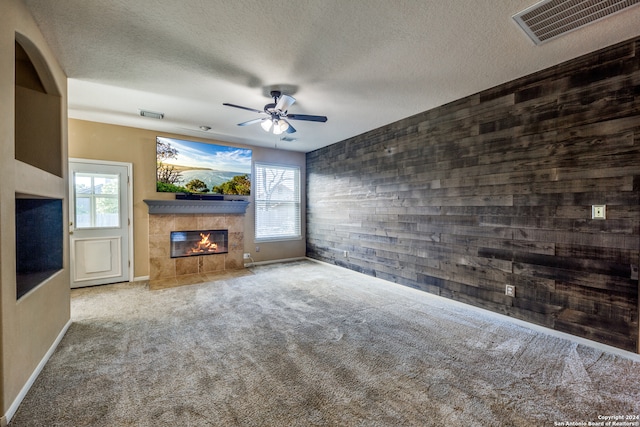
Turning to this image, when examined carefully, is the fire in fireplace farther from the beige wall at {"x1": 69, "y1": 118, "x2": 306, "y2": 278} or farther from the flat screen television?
the flat screen television

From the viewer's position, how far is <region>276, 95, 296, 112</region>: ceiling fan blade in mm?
2922

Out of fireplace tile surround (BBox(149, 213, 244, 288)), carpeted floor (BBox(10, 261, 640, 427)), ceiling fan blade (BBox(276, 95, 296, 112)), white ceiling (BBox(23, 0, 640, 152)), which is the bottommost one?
carpeted floor (BBox(10, 261, 640, 427))

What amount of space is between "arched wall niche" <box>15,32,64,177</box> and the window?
3459mm

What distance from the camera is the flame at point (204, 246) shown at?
510 centimetres

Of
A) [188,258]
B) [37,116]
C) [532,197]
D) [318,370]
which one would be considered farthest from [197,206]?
[532,197]

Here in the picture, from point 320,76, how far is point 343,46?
0.55 m

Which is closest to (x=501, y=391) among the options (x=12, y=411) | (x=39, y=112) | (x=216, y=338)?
(x=216, y=338)

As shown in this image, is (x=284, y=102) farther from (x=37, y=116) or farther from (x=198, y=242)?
(x=198, y=242)

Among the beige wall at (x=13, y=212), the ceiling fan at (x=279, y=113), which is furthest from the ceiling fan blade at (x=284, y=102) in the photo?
the beige wall at (x=13, y=212)

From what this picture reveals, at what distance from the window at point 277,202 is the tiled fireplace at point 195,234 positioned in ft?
1.81

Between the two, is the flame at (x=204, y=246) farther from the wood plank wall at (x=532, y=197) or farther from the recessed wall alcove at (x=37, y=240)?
the wood plank wall at (x=532, y=197)

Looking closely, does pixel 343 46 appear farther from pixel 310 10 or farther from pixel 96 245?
pixel 96 245

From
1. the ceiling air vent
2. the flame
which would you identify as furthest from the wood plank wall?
the flame

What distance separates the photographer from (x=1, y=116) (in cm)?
158
